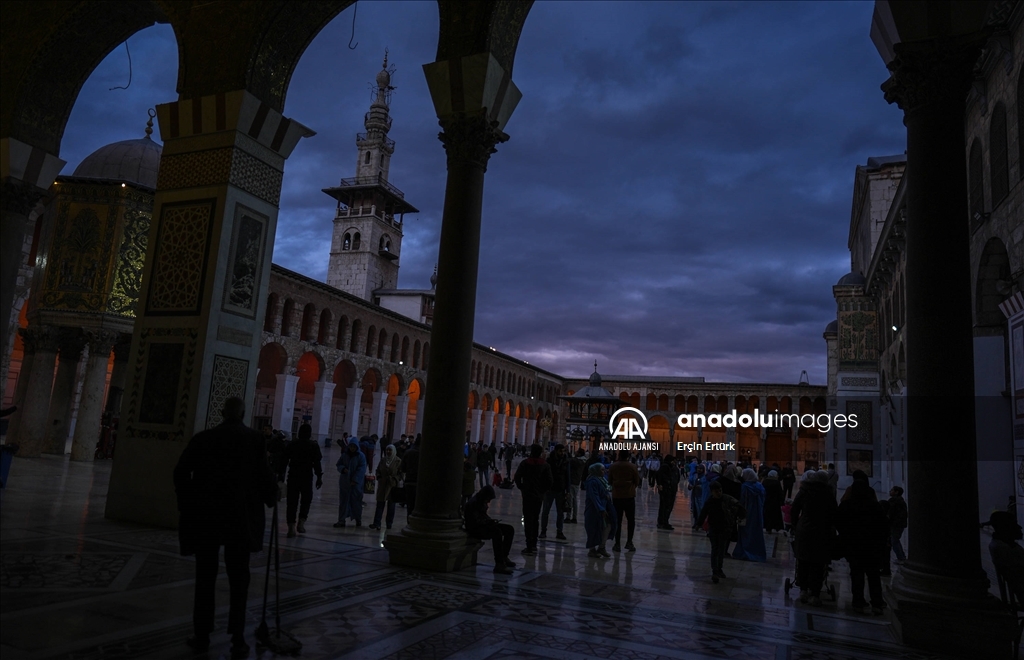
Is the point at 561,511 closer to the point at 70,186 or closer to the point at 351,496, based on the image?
the point at 351,496

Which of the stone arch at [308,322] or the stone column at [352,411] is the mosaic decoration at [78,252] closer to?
the stone arch at [308,322]

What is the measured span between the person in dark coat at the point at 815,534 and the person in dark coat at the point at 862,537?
0.32 feet

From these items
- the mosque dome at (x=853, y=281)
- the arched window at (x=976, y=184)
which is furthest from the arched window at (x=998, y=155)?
the mosque dome at (x=853, y=281)

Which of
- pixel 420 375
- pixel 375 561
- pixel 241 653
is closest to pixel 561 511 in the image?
pixel 375 561

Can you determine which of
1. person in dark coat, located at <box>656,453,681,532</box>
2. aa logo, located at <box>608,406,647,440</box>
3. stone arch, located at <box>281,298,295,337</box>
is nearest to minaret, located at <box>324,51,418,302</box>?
stone arch, located at <box>281,298,295,337</box>

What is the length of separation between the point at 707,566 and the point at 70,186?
14.8 meters

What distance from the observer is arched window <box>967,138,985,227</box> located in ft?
37.4

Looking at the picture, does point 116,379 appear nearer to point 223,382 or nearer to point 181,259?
point 181,259

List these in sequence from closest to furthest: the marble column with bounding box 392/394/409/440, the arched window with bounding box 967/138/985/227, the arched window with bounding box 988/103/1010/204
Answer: the arched window with bounding box 988/103/1010/204 → the arched window with bounding box 967/138/985/227 → the marble column with bounding box 392/394/409/440

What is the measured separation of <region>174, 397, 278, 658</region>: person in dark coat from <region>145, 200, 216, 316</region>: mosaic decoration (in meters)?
3.86

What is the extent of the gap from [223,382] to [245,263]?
1.31m

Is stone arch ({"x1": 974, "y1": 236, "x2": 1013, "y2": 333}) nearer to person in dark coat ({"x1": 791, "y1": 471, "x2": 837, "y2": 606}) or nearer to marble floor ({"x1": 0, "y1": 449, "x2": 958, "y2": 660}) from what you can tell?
marble floor ({"x1": 0, "y1": 449, "x2": 958, "y2": 660})

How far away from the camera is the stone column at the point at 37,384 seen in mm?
14094

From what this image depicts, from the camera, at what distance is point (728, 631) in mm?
4277
